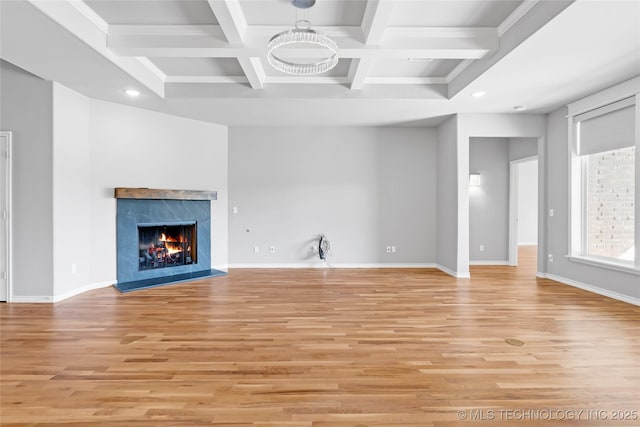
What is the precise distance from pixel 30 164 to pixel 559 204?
7493 millimetres

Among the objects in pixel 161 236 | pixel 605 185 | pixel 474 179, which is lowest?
pixel 161 236

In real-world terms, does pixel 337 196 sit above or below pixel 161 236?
above

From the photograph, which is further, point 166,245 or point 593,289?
point 166,245

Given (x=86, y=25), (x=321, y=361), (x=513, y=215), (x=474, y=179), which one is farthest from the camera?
(x=474, y=179)

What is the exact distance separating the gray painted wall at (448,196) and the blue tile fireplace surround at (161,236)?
411 centimetres

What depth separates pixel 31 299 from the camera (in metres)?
4.05

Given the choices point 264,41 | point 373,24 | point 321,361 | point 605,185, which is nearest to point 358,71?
point 373,24

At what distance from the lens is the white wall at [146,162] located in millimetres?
4805

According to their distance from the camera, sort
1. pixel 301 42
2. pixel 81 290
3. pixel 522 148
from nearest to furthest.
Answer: pixel 301 42, pixel 81 290, pixel 522 148

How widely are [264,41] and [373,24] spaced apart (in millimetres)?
1137

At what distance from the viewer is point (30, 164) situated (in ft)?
13.2

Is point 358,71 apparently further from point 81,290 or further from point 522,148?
point 81,290

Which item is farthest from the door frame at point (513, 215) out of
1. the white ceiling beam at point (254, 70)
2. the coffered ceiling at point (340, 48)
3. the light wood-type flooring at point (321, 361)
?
the white ceiling beam at point (254, 70)

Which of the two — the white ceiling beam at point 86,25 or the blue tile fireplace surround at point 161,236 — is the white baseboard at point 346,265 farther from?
the white ceiling beam at point 86,25
